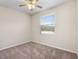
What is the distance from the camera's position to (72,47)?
350 centimetres

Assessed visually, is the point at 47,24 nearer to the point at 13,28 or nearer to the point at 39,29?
the point at 39,29

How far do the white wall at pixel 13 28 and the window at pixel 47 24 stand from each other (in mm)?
1207

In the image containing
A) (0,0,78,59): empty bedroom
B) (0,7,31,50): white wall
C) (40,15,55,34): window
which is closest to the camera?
(0,0,78,59): empty bedroom

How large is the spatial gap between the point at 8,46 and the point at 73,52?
351 cm

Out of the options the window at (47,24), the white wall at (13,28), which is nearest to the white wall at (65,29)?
the window at (47,24)

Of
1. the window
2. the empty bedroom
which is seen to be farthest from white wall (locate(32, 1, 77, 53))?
the window

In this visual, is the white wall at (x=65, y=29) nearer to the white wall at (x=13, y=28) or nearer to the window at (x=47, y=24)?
the window at (x=47, y=24)

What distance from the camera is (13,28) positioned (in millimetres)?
4637

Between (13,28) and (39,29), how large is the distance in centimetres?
178

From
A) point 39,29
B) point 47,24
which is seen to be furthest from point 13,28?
point 47,24

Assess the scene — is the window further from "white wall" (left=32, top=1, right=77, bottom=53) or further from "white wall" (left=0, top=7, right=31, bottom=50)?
"white wall" (left=0, top=7, right=31, bottom=50)

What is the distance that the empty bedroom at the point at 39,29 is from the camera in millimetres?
3340

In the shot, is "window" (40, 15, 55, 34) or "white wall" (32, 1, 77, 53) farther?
"window" (40, 15, 55, 34)

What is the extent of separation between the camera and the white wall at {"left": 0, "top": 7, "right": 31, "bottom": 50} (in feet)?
13.4
